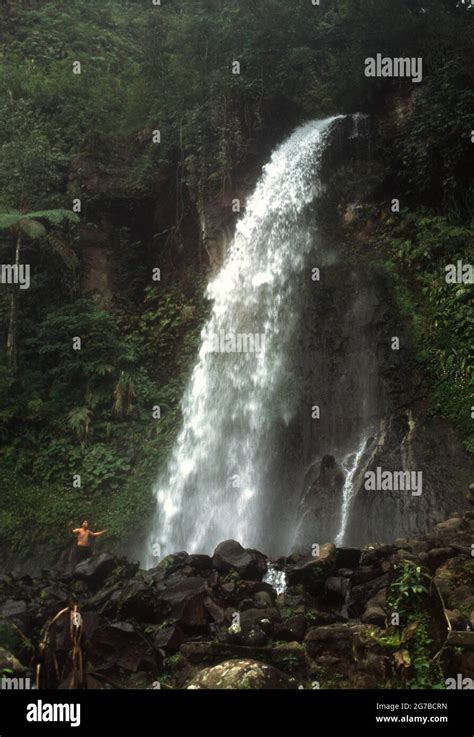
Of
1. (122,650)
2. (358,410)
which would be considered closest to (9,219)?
(358,410)

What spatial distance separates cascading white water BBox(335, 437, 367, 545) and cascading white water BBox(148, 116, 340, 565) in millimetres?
1634

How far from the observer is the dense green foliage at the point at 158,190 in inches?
570

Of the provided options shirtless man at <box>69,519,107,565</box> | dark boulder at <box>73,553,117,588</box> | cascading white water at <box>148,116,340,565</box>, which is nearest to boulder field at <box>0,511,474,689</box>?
dark boulder at <box>73,553,117,588</box>

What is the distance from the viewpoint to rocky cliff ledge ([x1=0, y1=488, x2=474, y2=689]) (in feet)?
19.5

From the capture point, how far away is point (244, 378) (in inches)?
584

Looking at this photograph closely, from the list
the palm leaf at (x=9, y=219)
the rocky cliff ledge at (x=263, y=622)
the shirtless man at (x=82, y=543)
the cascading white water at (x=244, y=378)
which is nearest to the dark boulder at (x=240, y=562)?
→ the rocky cliff ledge at (x=263, y=622)

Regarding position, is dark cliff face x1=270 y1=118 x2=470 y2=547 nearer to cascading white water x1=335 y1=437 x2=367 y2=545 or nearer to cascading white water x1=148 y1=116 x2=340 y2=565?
cascading white water x1=335 y1=437 x2=367 y2=545

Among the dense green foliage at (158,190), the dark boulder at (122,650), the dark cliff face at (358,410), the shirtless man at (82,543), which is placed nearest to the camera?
the dark boulder at (122,650)

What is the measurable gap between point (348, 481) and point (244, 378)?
4262mm

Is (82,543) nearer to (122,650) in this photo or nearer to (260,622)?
(122,650)

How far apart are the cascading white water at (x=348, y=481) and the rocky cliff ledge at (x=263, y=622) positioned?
5.08ft

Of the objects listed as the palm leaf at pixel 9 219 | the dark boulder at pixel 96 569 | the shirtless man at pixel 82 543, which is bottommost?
the dark boulder at pixel 96 569

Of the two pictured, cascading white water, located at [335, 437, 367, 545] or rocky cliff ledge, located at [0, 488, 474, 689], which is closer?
rocky cliff ledge, located at [0, 488, 474, 689]

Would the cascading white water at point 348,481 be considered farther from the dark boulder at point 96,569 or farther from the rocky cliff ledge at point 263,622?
the dark boulder at point 96,569
